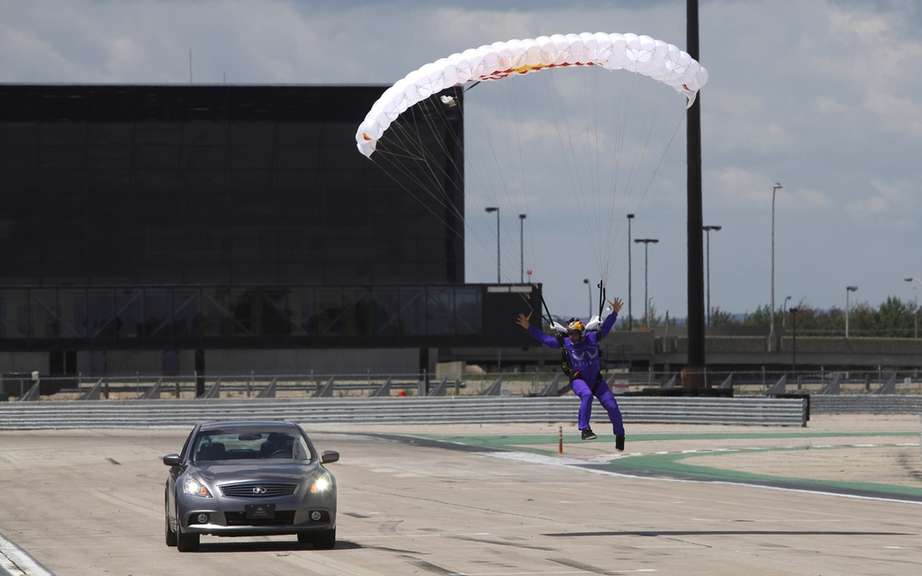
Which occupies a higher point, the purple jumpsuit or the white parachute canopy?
the white parachute canopy

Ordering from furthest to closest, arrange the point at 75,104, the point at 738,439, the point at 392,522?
the point at 75,104 → the point at 738,439 → the point at 392,522

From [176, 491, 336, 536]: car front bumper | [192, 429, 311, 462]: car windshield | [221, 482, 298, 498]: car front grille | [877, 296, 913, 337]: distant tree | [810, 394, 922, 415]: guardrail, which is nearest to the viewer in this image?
[176, 491, 336, 536]: car front bumper

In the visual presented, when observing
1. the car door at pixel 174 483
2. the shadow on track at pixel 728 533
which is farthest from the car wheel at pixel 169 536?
the shadow on track at pixel 728 533

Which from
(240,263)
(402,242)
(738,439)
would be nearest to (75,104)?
(240,263)

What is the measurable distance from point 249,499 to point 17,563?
256 cm

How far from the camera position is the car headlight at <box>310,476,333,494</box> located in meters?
18.0

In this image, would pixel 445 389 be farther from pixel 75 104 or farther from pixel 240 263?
pixel 75 104

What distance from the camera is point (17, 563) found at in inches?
679

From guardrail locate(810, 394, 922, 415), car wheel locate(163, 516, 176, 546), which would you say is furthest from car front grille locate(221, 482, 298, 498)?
guardrail locate(810, 394, 922, 415)

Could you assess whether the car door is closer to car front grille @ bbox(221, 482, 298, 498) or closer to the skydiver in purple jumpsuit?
car front grille @ bbox(221, 482, 298, 498)

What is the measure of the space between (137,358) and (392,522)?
68.0 m

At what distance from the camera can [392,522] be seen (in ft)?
73.0

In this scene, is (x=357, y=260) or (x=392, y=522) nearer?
(x=392, y=522)

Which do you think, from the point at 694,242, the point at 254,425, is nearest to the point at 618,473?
the point at 254,425
